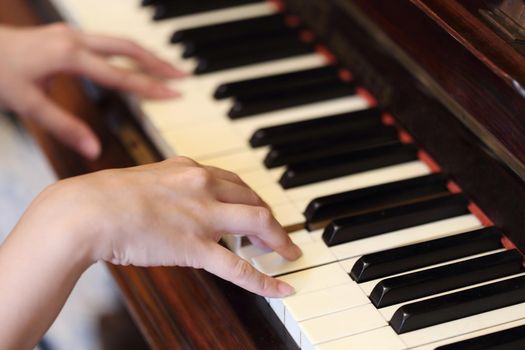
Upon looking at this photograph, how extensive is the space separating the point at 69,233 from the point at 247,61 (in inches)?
27.8

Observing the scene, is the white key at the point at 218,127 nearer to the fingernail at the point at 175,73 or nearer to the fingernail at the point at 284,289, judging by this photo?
the fingernail at the point at 175,73

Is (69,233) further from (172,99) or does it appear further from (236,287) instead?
(172,99)

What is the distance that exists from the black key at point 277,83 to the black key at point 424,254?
1.69 feet

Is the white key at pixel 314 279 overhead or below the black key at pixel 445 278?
below

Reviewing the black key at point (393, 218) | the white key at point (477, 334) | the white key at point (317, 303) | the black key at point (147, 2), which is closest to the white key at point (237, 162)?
the black key at point (393, 218)

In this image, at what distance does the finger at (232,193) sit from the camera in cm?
131

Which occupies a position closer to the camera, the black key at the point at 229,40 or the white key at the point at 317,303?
the white key at the point at 317,303

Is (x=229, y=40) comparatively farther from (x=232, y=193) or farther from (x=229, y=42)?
(x=232, y=193)

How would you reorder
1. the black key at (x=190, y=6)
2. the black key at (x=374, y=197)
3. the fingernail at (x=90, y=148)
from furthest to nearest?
the black key at (x=190, y=6) → the fingernail at (x=90, y=148) → the black key at (x=374, y=197)

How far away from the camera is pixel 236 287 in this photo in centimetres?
141

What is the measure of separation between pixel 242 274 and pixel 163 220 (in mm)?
135

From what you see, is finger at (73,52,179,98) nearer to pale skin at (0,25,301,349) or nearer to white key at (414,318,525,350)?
pale skin at (0,25,301,349)

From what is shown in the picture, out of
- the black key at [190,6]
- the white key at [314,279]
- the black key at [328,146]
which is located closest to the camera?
the white key at [314,279]

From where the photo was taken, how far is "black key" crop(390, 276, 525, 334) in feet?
3.93
